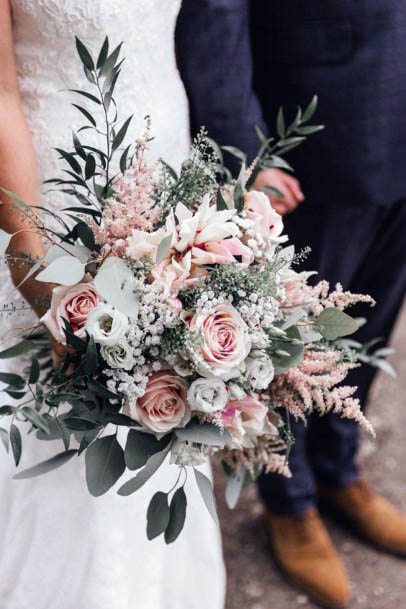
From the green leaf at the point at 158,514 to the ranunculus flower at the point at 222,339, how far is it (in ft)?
0.84

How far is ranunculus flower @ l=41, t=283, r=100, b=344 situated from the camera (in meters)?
0.97

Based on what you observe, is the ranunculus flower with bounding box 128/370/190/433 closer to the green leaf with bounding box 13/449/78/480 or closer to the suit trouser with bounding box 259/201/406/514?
the green leaf with bounding box 13/449/78/480

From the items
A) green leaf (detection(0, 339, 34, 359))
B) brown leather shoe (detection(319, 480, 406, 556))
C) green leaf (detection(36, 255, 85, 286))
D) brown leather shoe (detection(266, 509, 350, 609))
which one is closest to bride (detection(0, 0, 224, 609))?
green leaf (detection(0, 339, 34, 359))

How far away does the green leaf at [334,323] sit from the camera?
1048mm

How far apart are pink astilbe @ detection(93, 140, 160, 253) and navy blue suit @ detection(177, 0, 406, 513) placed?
558mm

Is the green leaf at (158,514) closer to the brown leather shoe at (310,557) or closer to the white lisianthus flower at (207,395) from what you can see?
the white lisianthus flower at (207,395)

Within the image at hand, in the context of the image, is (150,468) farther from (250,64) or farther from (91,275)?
(250,64)

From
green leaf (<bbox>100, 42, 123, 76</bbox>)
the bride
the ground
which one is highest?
green leaf (<bbox>100, 42, 123, 76</bbox>)

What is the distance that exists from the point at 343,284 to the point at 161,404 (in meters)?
1.02

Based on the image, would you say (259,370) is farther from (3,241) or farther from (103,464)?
(3,241)

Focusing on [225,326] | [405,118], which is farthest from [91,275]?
[405,118]

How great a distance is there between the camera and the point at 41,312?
117cm

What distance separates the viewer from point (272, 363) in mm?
1030

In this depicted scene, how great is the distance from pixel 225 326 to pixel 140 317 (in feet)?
0.38
